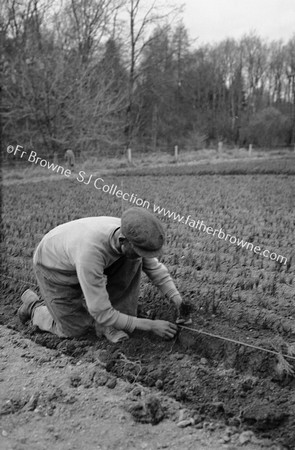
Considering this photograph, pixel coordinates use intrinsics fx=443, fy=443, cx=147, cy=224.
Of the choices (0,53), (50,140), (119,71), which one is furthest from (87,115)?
(119,71)

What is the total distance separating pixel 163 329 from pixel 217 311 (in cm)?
84

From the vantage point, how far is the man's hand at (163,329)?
10.2 feet

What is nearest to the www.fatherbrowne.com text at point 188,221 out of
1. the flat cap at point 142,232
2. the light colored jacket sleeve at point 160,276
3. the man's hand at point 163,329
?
the light colored jacket sleeve at point 160,276

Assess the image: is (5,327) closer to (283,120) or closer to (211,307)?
(211,307)

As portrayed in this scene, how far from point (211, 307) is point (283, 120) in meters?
20.2

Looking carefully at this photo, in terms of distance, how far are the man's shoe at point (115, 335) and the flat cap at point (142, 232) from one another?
82 cm

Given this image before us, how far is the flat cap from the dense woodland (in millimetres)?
17228

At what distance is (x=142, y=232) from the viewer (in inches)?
107

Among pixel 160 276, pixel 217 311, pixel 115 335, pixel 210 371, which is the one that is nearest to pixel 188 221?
pixel 217 311

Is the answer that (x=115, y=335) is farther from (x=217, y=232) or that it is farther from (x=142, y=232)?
(x=217, y=232)

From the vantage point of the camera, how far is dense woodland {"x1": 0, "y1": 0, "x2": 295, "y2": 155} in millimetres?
19047

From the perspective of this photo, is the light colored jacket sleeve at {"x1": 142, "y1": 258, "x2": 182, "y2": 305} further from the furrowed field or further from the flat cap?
the flat cap

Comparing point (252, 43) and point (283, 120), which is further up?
point (252, 43)

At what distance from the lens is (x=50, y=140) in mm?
19625
